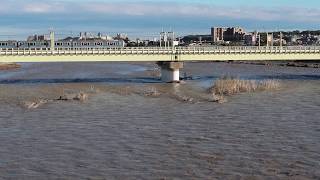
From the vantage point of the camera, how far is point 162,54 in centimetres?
5947

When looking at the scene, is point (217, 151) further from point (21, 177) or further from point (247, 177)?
point (21, 177)

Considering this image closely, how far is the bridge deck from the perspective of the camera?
56125mm

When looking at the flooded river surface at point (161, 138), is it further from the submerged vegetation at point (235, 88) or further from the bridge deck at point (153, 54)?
the bridge deck at point (153, 54)

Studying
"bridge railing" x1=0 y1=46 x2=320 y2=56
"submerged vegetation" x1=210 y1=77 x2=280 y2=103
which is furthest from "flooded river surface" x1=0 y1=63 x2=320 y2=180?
"bridge railing" x1=0 y1=46 x2=320 y2=56

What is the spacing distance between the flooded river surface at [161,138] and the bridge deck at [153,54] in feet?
41.0

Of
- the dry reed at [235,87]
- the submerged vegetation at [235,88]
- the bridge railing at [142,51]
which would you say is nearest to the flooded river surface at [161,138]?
the submerged vegetation at [235,88]

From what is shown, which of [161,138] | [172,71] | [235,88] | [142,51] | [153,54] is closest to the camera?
[161,138]

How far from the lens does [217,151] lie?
72.2ft

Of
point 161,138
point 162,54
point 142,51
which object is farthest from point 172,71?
point 161,138

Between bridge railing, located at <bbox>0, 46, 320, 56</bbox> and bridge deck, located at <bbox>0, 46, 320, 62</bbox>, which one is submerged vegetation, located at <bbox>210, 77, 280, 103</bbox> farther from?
bridge railing, located at <bbox>0, 46, 320, 56</bbox>

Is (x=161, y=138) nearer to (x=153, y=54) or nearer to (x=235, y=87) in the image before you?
(x=235, y=87)

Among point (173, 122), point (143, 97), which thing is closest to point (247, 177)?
point (173, 122)

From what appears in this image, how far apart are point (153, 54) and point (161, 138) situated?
3436cm

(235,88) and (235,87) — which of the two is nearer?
(235,88)
